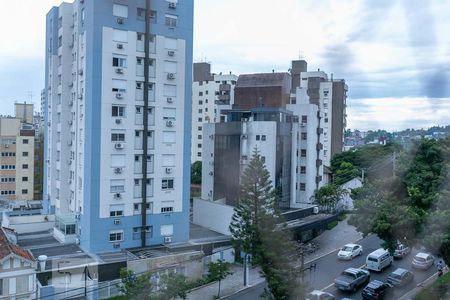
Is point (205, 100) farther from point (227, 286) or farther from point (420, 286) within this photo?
point (420, 286)

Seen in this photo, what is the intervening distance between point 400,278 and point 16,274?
4.56 m

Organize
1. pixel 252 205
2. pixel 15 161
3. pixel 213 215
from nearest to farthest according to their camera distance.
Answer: pixel 252 205, pixel 213 215, pixel 15 161

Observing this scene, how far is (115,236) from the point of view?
6.97 meters

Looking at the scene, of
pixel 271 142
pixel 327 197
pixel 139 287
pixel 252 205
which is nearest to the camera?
pixel 139 287

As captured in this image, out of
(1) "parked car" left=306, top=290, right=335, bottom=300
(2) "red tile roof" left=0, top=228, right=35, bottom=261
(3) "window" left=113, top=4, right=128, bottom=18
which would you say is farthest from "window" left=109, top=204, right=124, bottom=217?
(1) "parked car" left=306, top=290, right=335, bottom=300

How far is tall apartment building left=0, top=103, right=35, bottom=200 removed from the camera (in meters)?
12.2

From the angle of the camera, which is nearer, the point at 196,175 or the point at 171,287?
the point at 171,287

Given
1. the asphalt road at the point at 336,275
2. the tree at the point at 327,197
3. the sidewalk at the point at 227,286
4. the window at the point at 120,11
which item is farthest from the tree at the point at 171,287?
the tree at the point at 327,197

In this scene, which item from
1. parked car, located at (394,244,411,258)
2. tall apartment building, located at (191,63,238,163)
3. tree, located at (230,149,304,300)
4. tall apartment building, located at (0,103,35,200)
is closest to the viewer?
tree, located at (230,149,304,300)

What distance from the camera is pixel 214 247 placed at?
715cm

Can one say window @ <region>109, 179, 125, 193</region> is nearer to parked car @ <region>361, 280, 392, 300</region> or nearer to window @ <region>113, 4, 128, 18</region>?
window @ <region>113, 4, 128, 18</region>

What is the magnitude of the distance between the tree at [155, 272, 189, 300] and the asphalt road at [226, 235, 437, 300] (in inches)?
39.5

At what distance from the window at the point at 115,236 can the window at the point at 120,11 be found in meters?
3.22

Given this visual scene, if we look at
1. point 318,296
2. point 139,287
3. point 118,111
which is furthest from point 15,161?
point 318,296
